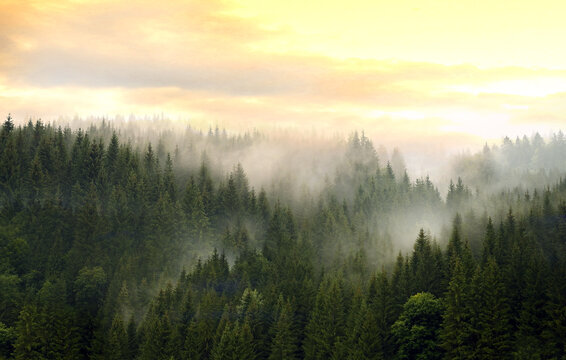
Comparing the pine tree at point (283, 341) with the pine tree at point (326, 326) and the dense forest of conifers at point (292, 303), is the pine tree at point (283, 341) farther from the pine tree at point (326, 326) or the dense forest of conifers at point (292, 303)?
the pine tree at point (326, 326)

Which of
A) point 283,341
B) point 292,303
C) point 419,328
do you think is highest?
point 419,328

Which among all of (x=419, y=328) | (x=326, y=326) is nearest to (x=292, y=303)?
(x=326, y=326)

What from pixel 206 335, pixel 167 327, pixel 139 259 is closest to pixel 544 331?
pixel 206 335

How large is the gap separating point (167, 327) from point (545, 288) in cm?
7908

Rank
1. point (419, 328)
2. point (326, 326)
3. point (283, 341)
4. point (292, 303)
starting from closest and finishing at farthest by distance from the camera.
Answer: point (419, 328) → point (326, 326) → point (283, 341) → point (292, 303)

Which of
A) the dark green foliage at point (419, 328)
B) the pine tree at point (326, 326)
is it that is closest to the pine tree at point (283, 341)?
the pine tree at point (326, 326)

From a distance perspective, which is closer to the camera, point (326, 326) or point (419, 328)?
point (419, 328)

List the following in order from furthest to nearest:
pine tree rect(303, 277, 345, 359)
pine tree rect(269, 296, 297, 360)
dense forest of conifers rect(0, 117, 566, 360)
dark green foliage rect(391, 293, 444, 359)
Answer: pine tree rect(269, 296, 297, 360) < pine tree rect(303, 277, 345, 359) < dark green foliage rect(391, 293, 444, 359) < dense forest of conifers rect(0, 117, 566, 360)

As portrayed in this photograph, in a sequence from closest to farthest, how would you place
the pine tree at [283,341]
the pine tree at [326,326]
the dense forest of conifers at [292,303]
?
the dense forest of conifers at [292,303] < the pine tree at [326,326] < the pine tree at [283,341]

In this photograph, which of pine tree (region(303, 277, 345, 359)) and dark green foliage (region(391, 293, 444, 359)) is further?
pine tree (region(303, 277, 345, 359))

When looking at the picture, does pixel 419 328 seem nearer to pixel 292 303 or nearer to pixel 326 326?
pixel 326 326

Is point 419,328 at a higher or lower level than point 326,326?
higher

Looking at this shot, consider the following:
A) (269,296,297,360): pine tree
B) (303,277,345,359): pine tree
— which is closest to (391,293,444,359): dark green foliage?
(303,277,345,359): pine tree

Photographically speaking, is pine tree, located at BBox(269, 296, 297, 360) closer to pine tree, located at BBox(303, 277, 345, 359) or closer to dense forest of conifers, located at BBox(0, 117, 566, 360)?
dense forest of conifers, located at BBox(0, 117, 566, 360)
